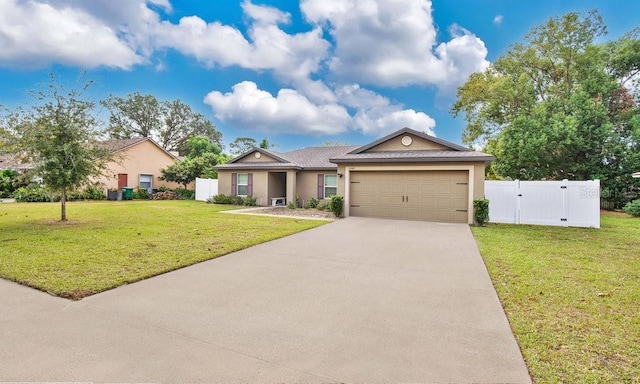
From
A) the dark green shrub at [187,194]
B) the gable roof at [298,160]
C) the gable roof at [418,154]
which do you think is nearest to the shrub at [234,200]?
the gable roof at [298,160]

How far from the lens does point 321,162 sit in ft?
61.5

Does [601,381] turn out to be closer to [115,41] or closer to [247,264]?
[247,264]

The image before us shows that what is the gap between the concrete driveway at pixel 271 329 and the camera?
2568 millimetres

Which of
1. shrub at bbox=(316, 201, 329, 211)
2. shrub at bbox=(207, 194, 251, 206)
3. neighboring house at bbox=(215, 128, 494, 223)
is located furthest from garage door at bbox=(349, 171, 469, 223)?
shrub at bbox=(207, 194, 251, 206)

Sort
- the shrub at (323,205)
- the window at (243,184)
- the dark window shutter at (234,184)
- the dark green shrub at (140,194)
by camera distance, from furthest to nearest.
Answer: the dark green shrub at (140,194), the dark window shutter at (234,184), the window at (243,184), the shrub at (323,205)

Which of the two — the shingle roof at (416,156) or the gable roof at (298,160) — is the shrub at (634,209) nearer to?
the shingle roof at (416,156)

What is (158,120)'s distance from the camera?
1693 inches

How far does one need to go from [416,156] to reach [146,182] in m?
22.9

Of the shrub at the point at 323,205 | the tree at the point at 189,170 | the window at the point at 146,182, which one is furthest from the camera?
the window at the point at 146,182

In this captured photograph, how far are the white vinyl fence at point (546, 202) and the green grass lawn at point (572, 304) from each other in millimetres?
3179

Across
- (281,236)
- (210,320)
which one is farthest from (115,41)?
(210,320)

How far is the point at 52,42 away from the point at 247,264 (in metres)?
16.0

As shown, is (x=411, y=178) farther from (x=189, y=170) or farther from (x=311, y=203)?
(x=189, y=170)

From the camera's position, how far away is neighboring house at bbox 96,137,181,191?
933 inches
